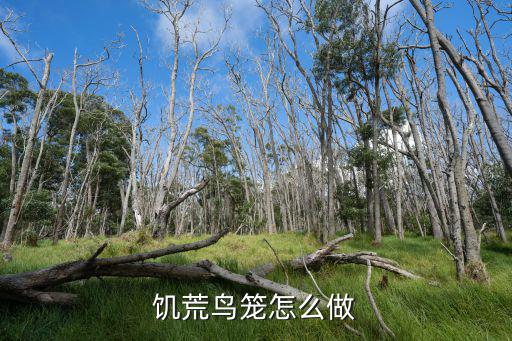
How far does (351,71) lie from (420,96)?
298cm

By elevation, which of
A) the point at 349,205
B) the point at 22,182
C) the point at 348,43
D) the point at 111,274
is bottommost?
the point at 111,274

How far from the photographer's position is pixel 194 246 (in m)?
3.13

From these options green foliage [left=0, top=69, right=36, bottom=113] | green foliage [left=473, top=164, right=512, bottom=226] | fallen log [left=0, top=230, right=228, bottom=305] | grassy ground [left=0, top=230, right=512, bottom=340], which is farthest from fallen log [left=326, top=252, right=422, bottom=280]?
green foliage [left=0, top=69, right=36, bottom=113]

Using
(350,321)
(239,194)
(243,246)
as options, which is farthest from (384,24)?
(239,194)

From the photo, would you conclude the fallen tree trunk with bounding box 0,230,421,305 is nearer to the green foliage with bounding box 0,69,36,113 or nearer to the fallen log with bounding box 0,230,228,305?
the fallen log with bounding box 0,230,228,305

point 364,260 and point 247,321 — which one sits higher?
point 364,260

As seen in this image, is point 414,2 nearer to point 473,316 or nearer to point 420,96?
point 473,316

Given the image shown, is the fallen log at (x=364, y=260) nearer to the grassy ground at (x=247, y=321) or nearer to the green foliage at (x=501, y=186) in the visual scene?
the grassy ground at (x=247, y=321)

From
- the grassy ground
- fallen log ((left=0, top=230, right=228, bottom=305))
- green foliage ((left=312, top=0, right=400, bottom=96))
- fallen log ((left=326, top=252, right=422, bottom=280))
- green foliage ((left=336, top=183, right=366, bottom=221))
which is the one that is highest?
green foliage ((left=312, top=0, right=400, bottom=96))

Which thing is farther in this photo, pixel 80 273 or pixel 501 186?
pixel 501 186

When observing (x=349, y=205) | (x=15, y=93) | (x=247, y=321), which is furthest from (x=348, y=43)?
(x=15, y=93)

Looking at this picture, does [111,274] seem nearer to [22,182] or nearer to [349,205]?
[22,182]

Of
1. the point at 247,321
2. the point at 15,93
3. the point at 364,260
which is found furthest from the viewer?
the point at 15,93

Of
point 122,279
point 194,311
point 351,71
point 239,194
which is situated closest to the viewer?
point 194,311
